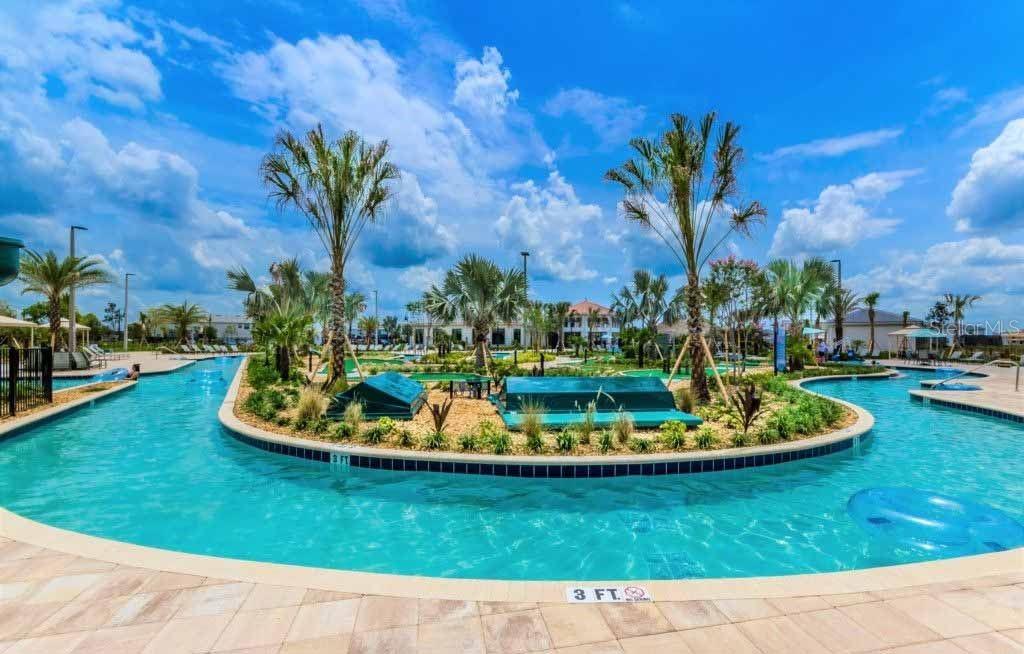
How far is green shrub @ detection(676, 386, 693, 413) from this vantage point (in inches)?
419

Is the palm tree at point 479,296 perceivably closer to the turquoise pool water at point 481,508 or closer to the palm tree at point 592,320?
the turquoise pool water at point 481,508

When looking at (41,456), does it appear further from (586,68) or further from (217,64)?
(586,68)

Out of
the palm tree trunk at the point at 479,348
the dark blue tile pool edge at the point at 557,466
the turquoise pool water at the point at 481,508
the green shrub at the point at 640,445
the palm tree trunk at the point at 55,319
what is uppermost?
the palm tree trunk at the point at 55,319

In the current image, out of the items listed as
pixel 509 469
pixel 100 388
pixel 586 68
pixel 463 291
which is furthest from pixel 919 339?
pixel 100 388

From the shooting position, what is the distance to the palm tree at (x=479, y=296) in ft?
70.6

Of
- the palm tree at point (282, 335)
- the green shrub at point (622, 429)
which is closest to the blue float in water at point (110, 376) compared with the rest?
the palm tree at point (282, 335)

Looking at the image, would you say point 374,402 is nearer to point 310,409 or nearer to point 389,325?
point 310,409

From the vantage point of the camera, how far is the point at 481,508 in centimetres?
582

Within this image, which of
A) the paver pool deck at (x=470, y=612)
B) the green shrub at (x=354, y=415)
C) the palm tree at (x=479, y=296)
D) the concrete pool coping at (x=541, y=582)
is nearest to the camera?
the paver pool deck at (x=470, y=612)

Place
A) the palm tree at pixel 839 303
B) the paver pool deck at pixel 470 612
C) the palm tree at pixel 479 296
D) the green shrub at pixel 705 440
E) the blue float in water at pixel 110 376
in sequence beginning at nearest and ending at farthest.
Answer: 1. the paver pool deck at pixel 470 612
2. the green shrub at pixel 705 440
3. the blue float in water at pixel 110 376
4. the palm tree at pixel 479 296
5. the palm tree at pixel 839 303

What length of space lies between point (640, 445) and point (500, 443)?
2.03m

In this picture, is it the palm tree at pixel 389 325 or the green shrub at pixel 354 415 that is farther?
the palm tree at pixel 389 325

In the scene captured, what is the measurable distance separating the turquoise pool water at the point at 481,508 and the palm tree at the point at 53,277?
58.7ft

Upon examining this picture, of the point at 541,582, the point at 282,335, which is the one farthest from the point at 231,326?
the point at 541,582
